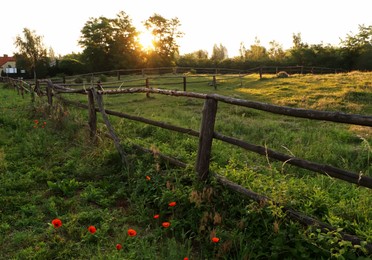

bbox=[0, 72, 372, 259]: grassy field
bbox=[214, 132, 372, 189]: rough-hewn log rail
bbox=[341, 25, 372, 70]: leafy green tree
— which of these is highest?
bbox=[341, 25, 372, 70]: leafy green tree

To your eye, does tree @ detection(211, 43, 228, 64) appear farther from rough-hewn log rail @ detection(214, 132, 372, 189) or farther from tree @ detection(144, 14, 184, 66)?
rough-hewn log rail @ detection(214, 132, 372, 189)

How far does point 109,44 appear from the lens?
164ft

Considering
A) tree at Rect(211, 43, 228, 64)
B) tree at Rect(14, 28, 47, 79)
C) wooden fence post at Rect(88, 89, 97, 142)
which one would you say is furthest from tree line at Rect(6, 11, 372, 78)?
wooden fence post at Rect(88, 89, 97, 142)

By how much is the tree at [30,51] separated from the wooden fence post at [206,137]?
51.0m

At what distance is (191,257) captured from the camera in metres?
2.84

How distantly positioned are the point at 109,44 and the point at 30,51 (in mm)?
→ 12620

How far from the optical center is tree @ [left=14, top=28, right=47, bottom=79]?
1927 inches

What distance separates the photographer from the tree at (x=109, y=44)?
48750mm

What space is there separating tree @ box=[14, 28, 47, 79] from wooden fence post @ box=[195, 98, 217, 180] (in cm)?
5101

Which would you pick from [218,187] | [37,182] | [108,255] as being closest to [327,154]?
[218,187]

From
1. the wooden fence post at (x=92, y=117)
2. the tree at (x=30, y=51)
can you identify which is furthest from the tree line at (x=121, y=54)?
the wooden fence post at (x=92, y=117)

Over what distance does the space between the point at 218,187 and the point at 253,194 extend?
0.47 m

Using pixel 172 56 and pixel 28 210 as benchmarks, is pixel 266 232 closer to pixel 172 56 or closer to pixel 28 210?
pixel 28 210

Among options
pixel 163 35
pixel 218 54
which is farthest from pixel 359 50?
pixel 218 54
